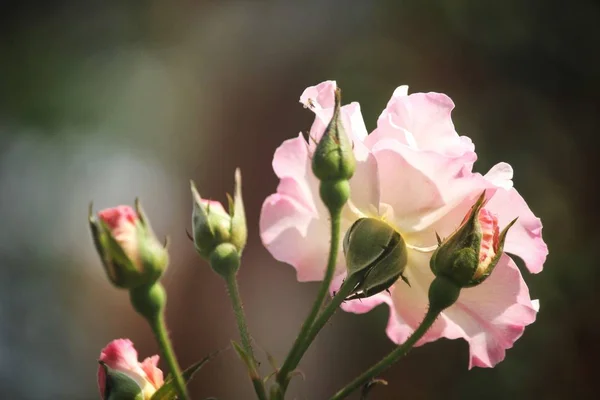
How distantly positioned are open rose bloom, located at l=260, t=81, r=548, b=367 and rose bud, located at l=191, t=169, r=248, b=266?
42 mm

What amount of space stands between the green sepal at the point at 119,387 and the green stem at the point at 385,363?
0.24ft

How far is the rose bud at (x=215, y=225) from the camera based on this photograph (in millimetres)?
291

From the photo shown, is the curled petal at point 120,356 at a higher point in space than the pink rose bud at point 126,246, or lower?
lower

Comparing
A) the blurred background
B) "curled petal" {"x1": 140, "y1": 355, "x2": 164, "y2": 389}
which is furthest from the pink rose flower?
the blurred background

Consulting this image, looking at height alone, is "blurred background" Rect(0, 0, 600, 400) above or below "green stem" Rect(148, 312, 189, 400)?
below

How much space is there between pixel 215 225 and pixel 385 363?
0.08 meters

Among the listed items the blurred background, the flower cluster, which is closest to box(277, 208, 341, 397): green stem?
the flower cluster

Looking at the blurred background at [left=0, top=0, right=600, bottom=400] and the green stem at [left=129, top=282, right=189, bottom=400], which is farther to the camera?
the blurred background at [left=0, top=0, right=600, bottom=400]

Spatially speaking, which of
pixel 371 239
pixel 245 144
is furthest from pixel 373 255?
pixel 245 144

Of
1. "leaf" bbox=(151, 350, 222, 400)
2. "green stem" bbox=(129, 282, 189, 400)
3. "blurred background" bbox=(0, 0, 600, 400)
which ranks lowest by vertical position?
"blurred background" bbox=(0, 0, 600, 400)

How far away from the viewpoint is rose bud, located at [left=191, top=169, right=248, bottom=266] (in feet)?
0.95

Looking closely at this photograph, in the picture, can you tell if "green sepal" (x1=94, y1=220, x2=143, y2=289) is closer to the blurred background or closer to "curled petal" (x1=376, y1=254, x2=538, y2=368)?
"curled petal" (x1=376, y1=254, x2=538, y2=368)

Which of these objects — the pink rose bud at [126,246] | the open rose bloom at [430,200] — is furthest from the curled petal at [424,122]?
the pink rose bud at [126,246]

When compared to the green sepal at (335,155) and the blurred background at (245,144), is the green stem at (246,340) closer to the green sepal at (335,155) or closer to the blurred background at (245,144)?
the green sepal at (335,155)
